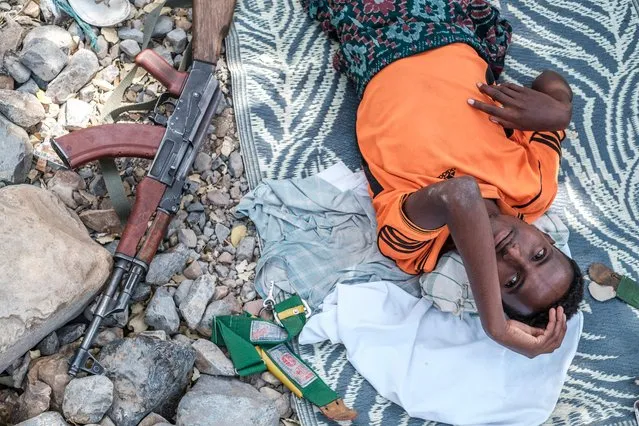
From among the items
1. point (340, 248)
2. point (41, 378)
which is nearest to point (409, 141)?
point (340, 248)

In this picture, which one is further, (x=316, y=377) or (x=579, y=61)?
(x=579, y=61)

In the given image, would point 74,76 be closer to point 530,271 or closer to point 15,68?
point 15,68

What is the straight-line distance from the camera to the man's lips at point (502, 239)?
8.93 feet

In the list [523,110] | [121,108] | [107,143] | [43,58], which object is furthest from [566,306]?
[43,58]

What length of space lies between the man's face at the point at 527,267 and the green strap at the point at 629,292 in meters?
0.53

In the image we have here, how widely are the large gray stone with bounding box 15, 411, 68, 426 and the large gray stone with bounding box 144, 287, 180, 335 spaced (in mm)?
511

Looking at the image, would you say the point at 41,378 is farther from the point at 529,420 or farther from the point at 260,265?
the point at 529,420

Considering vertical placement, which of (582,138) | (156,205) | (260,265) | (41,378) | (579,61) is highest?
(579,61)

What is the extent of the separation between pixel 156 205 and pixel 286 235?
577 millimetres

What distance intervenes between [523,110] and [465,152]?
0.32m

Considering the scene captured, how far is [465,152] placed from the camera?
2975 mm

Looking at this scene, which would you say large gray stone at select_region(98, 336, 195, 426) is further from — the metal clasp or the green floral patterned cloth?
the green floral patterned cloth

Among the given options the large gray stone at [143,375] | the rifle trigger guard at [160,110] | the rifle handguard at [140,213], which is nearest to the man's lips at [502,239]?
the large gray stone at [143,375]

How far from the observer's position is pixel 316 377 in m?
2.96
